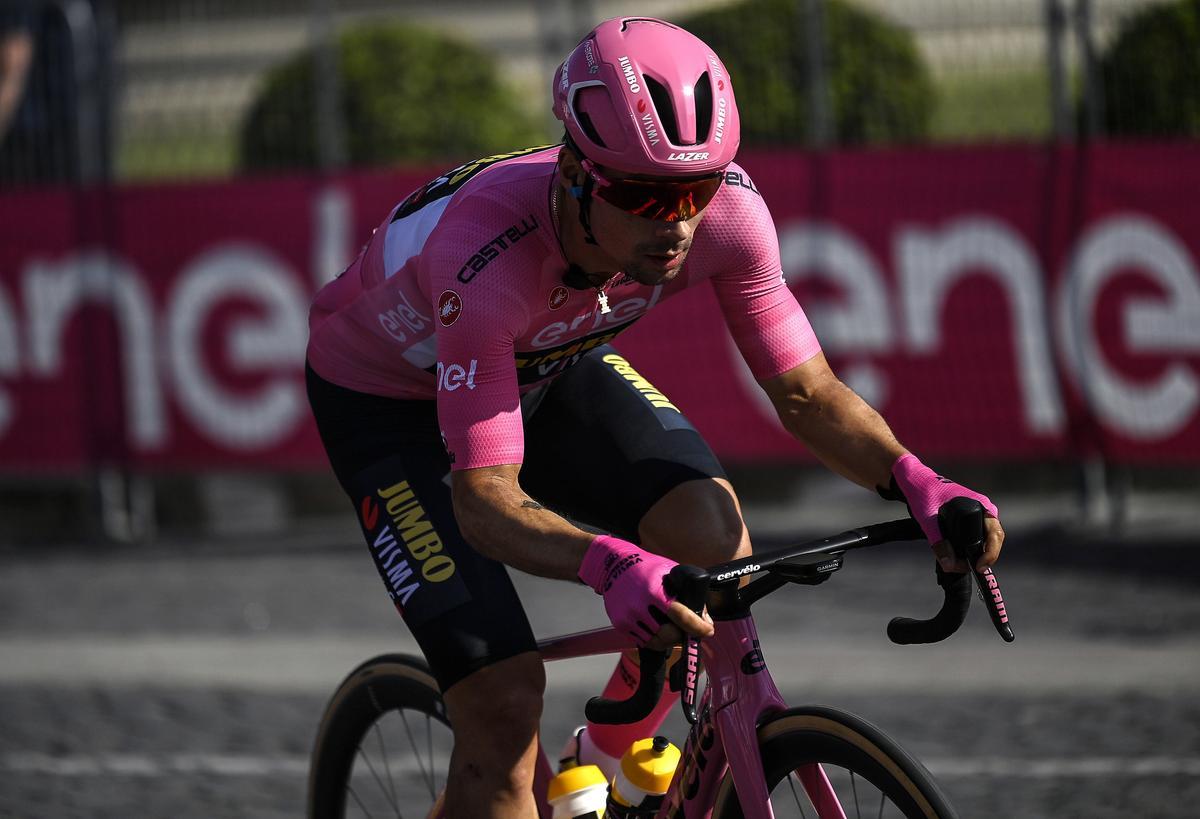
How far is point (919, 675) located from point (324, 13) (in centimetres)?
537

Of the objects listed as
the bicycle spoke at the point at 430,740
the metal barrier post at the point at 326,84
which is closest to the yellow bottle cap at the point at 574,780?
the bicycle spoke at the point at 430,740

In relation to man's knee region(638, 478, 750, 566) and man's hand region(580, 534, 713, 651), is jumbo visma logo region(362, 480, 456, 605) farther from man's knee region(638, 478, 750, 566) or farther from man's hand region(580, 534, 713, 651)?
man's hand region(580, 534, 713, 651)

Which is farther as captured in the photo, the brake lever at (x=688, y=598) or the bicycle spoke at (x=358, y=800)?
the bicycle spoke at (x=358, y=800)

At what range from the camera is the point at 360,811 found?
4.17 metres

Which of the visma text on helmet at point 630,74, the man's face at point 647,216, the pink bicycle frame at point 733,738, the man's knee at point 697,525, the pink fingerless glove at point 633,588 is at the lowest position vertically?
the pink bicycle frame at point 733,738

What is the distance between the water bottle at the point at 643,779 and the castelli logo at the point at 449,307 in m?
0.97

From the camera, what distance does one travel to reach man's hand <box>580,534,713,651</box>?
2641mm

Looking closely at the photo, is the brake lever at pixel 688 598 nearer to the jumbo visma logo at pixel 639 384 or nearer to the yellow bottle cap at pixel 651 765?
the yellow bottle cap at pixel 651 765

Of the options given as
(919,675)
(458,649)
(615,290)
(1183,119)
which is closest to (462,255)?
(615,290)

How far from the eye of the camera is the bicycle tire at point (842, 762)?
9.14ft

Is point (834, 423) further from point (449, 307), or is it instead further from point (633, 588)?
point (633, 588)

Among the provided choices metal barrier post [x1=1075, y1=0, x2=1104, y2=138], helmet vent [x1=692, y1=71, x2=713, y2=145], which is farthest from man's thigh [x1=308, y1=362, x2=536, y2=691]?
metal barrier post [x1=1075, y1=0, x2=1104, y2=138]

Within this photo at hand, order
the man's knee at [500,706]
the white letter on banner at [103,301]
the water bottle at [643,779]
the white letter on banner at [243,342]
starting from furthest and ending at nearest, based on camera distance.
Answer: the white letter on banner at [103,301], the white letter on banner at [243,342], the water bottle at [643,779], the man's knee at [500,706]

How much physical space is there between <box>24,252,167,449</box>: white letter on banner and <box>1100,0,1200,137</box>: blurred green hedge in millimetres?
5222
